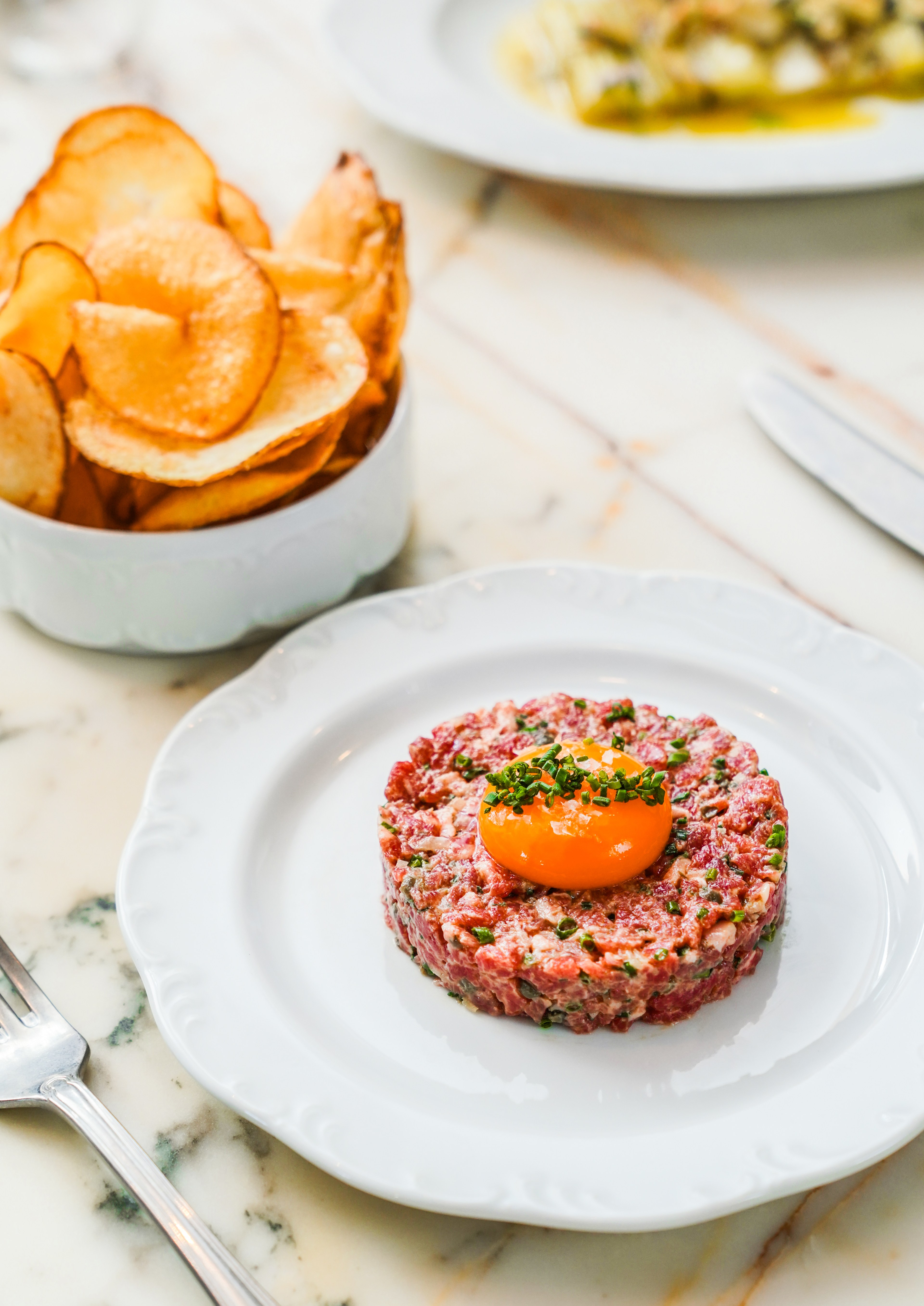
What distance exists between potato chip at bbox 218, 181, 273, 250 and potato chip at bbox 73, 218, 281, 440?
0.97 feet

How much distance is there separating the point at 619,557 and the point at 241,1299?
1.80 meters

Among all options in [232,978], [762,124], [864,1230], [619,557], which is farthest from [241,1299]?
[762,124]

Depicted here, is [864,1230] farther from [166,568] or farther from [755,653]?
[166,568]

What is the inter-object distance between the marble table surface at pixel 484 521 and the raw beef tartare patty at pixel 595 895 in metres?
0.33

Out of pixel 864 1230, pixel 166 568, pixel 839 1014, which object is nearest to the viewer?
pixel 864 1230

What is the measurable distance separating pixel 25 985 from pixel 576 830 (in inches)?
35.9

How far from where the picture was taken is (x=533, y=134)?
3764 mm

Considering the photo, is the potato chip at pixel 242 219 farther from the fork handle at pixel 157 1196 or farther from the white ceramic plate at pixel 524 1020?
the fork handle at pixel 157 1196

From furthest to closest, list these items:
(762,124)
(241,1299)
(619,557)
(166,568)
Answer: (762,124)
(619,557)
(166,568)
(241,1299)

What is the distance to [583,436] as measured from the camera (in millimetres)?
3174

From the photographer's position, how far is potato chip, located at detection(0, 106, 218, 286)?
253 cm

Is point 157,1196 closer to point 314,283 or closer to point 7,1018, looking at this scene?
point 7,1018

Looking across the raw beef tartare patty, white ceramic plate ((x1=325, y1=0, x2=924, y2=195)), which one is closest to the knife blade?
white ceramic plate ((x1=325, y1=0, x2=924, y2=195))

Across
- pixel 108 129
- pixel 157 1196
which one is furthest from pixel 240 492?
pixel 157 1196
